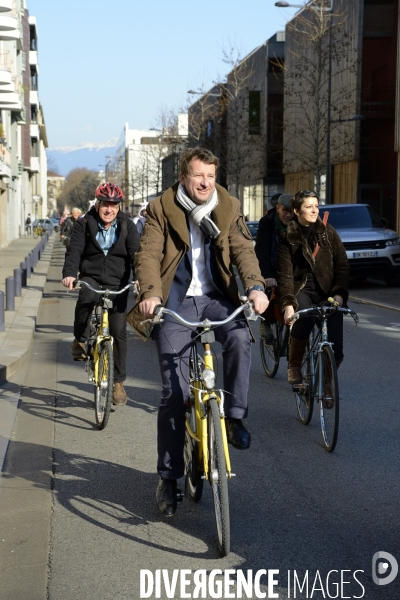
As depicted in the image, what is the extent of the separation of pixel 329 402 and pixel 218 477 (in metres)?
2.25

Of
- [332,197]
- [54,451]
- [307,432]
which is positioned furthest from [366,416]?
[332,197]

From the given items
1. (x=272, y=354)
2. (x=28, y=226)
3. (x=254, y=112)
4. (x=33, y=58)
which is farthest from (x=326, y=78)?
(x=33, y=58)

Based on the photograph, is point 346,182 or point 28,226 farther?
point 28,226

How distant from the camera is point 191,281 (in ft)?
16.4

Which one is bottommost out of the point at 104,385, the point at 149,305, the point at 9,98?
the point at 104,385

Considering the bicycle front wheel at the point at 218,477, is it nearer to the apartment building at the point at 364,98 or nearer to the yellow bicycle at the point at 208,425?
the yellow bicycle at the point at 208,425

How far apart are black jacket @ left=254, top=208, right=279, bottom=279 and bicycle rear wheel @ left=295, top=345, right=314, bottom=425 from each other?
1.70m

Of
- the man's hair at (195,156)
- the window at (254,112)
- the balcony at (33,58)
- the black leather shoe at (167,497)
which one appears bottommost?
the black leather shoe at (167,497)

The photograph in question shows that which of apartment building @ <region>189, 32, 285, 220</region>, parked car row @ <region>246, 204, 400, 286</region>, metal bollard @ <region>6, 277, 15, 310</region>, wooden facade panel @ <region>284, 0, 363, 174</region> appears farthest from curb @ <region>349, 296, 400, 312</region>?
apartment building @ <region>189, 32, 285, 220</region>

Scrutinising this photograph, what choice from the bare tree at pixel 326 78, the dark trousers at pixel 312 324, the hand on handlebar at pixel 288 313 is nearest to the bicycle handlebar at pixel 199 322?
A: the hand on handlebar at pixel 288 313

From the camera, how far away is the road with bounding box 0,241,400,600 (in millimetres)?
4246

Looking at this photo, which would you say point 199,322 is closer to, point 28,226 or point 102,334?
point 102,334

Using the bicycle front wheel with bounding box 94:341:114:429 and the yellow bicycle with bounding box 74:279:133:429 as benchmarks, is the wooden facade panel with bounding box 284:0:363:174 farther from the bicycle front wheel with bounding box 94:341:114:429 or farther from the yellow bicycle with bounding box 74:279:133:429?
the bicycle front wheel with bounding box 94:341:114:429

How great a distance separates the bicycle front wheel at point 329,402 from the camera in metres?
6.37
